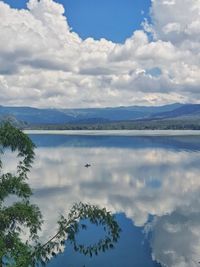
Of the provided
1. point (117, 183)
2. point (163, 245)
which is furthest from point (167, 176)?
point (163, 245)

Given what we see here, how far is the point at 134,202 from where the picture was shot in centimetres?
8312

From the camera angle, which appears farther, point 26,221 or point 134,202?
point 134,202

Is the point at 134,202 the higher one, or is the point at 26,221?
the point at 26,221

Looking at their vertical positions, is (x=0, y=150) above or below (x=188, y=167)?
above

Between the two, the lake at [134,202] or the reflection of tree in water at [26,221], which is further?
the lake at [134,202]

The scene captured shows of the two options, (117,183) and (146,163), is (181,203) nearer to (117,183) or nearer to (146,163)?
(117,183)

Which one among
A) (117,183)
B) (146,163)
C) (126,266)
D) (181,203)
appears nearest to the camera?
(126,266)

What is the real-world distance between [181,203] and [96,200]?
15863 mm

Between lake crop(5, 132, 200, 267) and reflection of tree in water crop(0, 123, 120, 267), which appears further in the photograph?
lake crop(5, 132, 200, 267)

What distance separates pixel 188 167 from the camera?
13688 centimetres

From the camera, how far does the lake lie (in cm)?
5038

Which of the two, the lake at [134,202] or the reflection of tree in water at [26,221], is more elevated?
the reflection of tree in water at [26,221]

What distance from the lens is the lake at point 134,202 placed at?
5038cm

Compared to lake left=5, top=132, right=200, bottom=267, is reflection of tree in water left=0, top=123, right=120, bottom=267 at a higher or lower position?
higher
